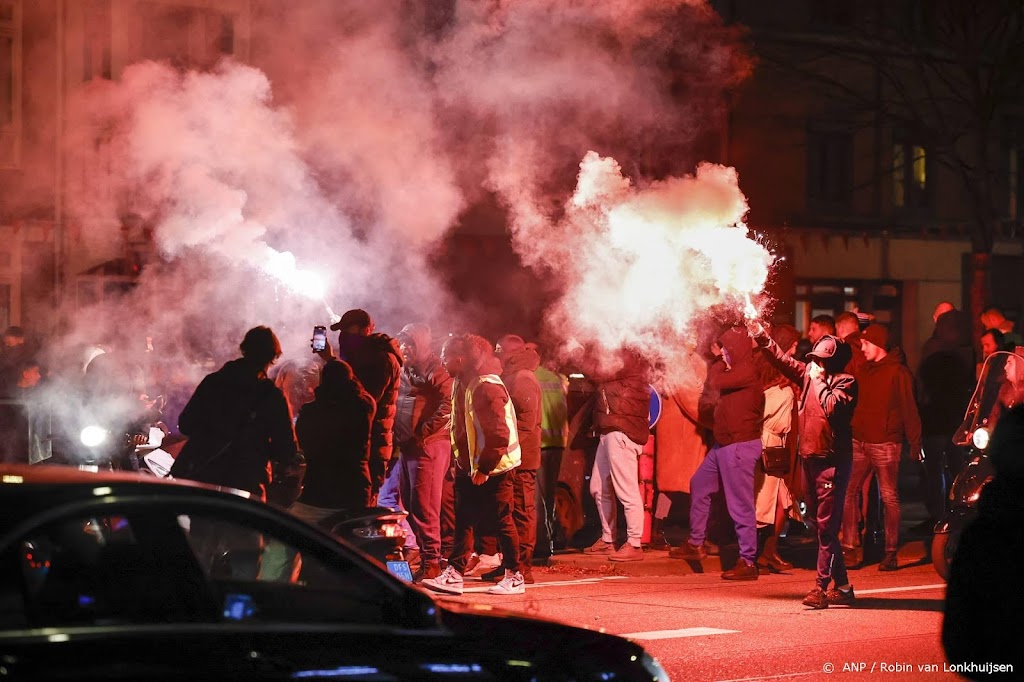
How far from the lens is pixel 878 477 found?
1255cm

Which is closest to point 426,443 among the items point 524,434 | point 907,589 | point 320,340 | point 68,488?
point 524,434

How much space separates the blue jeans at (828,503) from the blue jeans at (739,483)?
4.64 feet

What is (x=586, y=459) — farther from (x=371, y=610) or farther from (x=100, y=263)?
(x=100, y=263)

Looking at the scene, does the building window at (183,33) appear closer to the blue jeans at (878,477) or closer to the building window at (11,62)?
the building window at (11,62)

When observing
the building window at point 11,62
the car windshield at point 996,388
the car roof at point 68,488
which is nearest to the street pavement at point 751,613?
the car windshield at point 996,388

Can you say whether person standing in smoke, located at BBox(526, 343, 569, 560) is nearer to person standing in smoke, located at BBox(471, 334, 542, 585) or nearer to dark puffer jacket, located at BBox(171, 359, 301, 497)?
person standing in smoke, located at BBox(471, 334, 542, 585)

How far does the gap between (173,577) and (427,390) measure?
295 inches

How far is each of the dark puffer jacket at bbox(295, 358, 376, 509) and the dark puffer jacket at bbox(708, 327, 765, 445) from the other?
3.67m

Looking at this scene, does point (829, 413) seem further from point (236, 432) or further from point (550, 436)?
point (236, 432)

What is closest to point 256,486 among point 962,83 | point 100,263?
point 100,263

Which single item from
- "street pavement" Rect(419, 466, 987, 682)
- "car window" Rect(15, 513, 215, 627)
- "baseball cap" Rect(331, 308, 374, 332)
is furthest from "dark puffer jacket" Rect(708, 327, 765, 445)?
"car window" Rect(15, 513, 215, 627)

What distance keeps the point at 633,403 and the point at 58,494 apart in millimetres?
8911

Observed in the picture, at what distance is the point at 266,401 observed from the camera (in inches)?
317

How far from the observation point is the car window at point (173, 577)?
3.65 m
